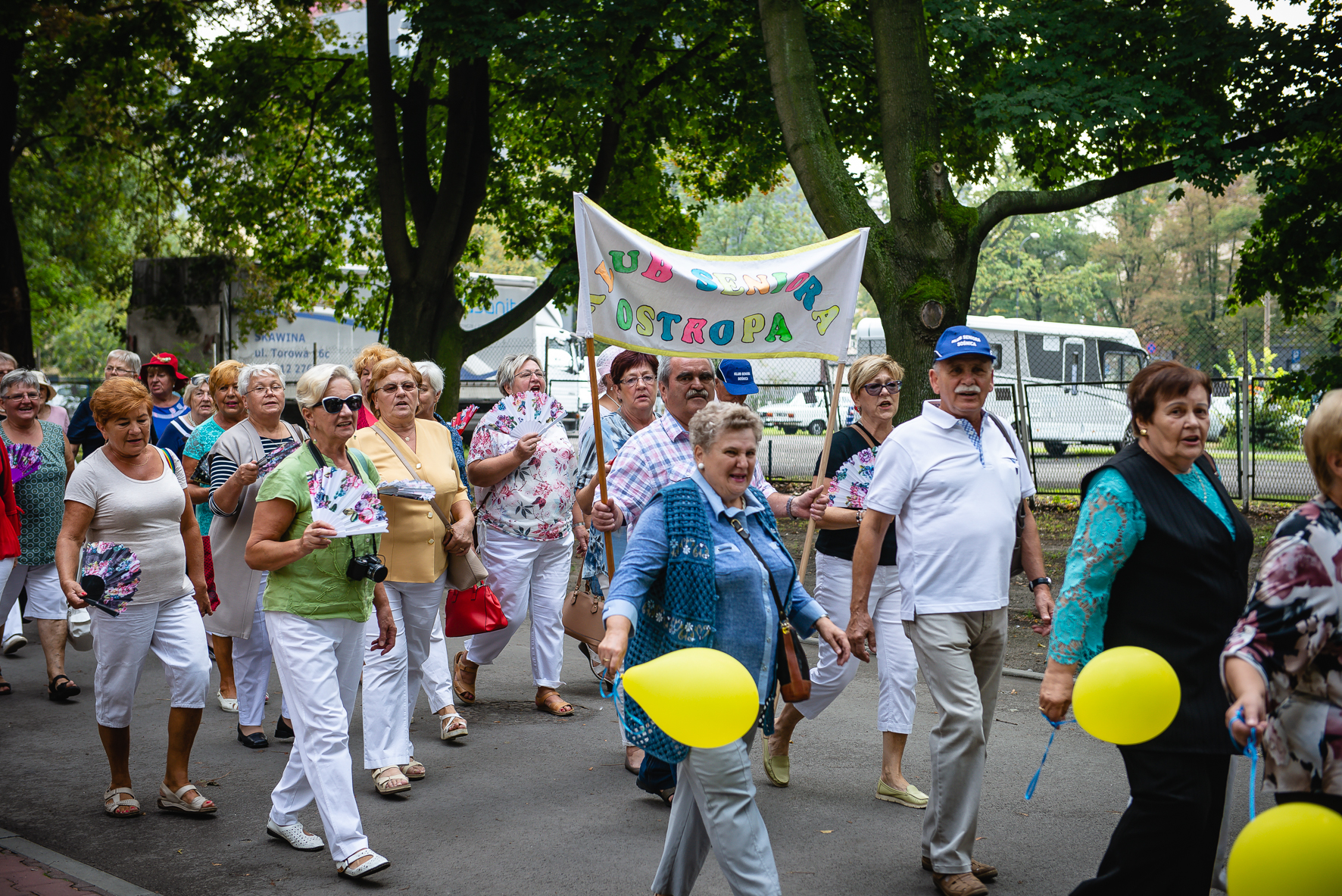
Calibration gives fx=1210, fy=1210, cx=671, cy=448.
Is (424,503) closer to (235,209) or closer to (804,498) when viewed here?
(804,498)

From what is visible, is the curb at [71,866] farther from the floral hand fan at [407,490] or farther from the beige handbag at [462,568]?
the beige handbag at [462,568]

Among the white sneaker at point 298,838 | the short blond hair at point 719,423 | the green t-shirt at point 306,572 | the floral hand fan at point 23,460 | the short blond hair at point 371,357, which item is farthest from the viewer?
the floral hand fan at point 23,460

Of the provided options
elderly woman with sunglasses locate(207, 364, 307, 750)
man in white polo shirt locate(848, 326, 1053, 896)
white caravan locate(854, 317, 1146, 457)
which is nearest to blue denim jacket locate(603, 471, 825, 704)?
man in white polo shirt locate(848, 326, 1053, 896)

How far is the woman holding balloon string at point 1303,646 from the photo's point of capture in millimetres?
2834

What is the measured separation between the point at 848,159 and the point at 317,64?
28.8 feet

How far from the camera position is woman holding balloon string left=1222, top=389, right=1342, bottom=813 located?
2.83 metres

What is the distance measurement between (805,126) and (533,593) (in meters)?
5.56

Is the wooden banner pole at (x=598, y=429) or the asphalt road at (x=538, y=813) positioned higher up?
the wooden banner pole at (x=598, y=429)

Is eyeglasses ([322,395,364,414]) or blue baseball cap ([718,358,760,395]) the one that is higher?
blue baseball cap ([718,358,760,395])

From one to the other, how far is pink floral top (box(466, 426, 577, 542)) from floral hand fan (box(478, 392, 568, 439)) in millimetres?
51

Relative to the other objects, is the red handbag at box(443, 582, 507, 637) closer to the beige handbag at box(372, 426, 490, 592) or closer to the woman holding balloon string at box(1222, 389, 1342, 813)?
the beige handbag at box(372, 426, 490, 592)

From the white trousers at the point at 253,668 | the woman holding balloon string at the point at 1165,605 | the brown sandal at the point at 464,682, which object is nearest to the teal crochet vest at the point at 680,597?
the woman holding balloon string at the point at 1165,605

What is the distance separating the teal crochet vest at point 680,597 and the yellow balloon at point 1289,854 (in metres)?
1.59

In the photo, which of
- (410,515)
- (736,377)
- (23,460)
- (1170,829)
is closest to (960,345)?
(736,377)
